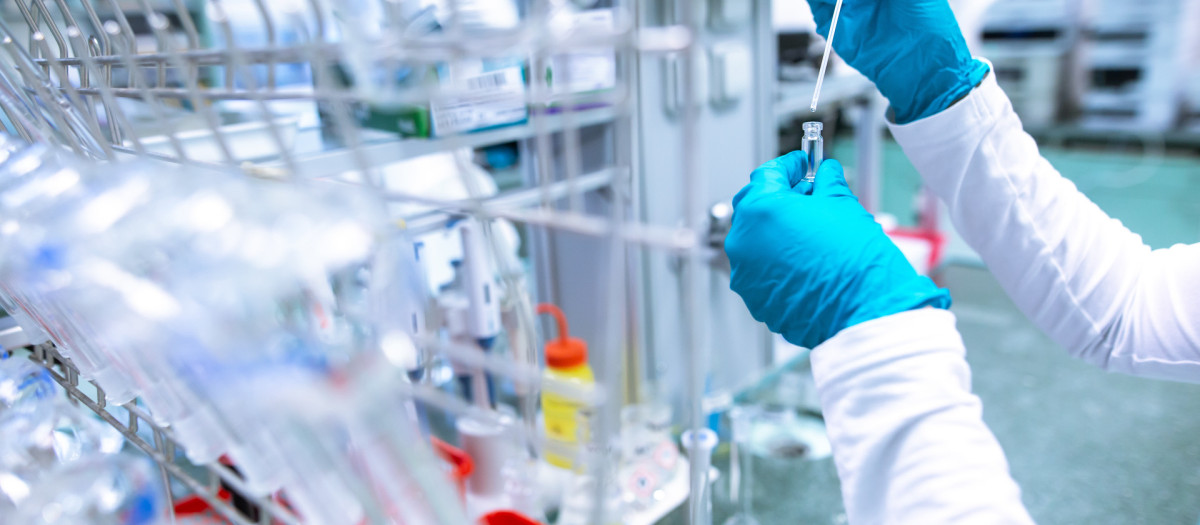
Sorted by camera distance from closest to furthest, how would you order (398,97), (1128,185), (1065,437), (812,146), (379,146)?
(398,97)
(812,146)
(379,146)
(1065,437)
(1128,185)

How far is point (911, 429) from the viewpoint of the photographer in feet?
1.57

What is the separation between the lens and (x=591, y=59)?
3.75ft

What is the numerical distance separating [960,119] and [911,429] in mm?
384

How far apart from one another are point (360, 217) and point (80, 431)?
0.36m

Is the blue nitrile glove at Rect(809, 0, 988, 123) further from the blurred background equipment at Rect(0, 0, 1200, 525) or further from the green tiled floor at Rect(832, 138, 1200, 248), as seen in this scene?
the green tiled floor at Rect(832, 138, 1200, 248)

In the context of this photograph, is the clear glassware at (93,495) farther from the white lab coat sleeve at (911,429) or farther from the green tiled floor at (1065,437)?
the green tiled floor at (1065,437)

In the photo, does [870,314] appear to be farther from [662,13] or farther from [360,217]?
[662,13]

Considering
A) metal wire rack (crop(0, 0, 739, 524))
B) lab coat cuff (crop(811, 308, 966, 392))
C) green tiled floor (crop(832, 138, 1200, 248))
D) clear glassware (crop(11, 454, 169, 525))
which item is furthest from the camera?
green tiled floor (crop(832, 138, 1200, 248))

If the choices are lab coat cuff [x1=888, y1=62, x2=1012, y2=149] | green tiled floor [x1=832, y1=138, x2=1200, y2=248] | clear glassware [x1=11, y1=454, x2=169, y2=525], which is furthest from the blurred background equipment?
green tiled floor [x1=832, y1=138, x2=1200, y2=248]

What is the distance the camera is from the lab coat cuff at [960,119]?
0.72 metres

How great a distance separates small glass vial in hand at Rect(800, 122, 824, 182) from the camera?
1.84ft

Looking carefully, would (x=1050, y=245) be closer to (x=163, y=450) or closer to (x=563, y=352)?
(x=563, y=352)

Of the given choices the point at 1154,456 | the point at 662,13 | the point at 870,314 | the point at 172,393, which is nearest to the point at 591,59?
the point at 662,13

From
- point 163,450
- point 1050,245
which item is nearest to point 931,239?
point 1050,245
